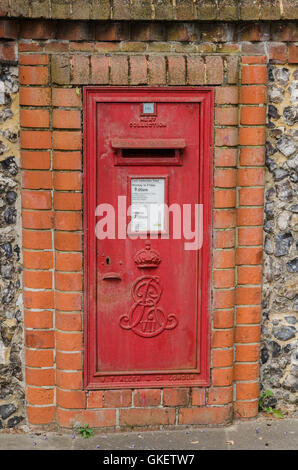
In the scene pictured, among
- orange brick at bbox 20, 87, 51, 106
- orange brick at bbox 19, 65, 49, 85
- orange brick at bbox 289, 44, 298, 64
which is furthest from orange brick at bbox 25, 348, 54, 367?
orange brick at bbox 289, 44, 298, 64

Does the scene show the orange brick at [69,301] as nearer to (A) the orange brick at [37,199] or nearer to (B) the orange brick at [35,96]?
(A) the orange brick at [37,199]

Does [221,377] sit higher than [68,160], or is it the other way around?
[68,160]

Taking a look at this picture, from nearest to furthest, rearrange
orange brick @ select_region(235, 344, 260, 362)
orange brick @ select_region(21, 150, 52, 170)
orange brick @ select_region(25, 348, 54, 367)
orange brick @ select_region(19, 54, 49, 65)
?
orange brick @ select_region(19, 54, 49, 65) < orange brick @ select_region(21, 150, 52, 170) < orange brick @ select_region(25, 348, 54, 367) < orange brick @ select_region(235, 344, 260, 362)

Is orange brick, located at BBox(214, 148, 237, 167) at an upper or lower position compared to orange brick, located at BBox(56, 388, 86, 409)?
upper

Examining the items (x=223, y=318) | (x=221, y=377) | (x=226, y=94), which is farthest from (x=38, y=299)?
(x=226, y=94)

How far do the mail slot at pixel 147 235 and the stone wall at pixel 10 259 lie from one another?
471mm

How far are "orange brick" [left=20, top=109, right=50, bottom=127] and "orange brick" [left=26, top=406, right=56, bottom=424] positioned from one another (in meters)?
1.90

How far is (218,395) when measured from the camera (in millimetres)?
4090

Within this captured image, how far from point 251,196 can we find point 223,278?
0.57m

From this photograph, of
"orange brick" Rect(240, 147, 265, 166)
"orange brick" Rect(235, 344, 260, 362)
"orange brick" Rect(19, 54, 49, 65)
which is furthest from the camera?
"orange brick" Rect(235, 344, 260, 362)

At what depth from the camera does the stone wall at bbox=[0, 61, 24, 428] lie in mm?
3791

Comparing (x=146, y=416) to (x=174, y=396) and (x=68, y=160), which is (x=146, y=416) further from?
(x=68, y=160)

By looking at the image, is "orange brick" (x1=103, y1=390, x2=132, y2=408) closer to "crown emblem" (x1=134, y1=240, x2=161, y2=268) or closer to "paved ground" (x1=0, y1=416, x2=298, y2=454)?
"paved ground" (x1=0, y1=416, x2=298, y2=454)

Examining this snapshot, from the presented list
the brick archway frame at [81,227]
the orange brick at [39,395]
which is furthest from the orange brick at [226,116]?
the orange brick at [39,395]
